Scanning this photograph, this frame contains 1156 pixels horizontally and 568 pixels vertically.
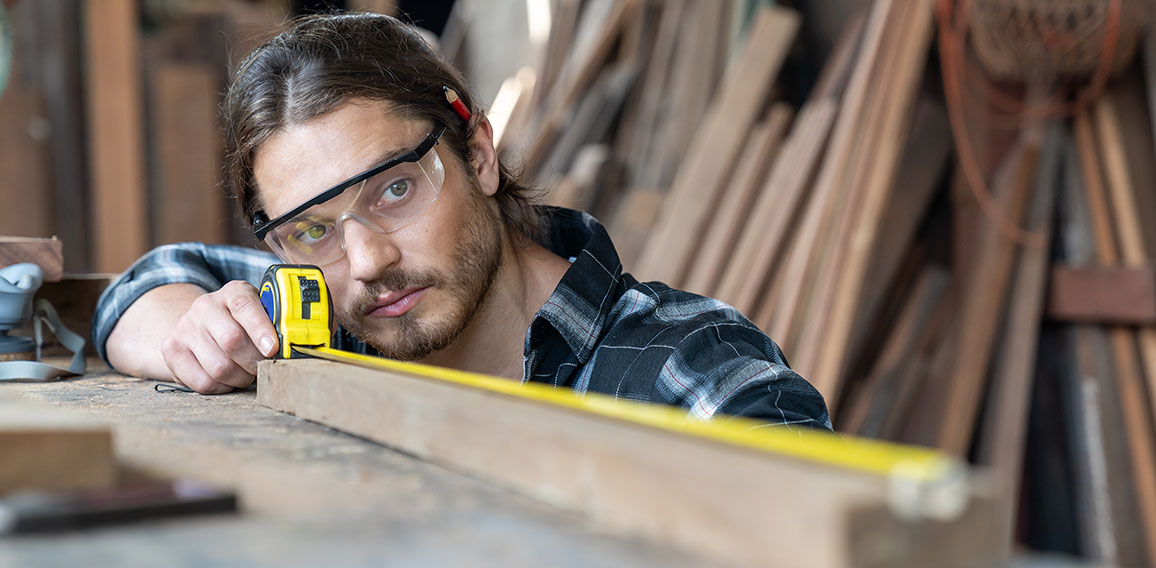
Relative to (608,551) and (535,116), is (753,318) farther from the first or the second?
(608,551)

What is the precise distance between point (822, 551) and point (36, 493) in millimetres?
604

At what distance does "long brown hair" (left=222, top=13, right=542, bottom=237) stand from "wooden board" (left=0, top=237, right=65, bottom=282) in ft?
1.28

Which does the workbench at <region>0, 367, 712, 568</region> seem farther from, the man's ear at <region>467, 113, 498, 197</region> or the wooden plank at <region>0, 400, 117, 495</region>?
the man's ear at <region>467, 113, 498, 197</region>

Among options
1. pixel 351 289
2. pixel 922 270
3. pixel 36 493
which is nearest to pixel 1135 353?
pixel 922 270

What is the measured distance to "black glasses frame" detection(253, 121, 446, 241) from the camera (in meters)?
1.77

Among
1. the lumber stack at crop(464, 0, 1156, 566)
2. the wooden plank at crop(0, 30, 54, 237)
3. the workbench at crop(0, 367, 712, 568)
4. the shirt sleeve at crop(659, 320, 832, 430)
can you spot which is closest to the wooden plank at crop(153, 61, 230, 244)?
the wooden plank at crop(0, 30, 54, 237)

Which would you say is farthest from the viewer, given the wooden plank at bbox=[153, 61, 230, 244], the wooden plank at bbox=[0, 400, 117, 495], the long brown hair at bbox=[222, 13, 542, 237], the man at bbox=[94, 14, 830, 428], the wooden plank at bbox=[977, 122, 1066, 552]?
the wooden plank at bbox=[153, 61, 230, 244]

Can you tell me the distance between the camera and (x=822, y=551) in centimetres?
54

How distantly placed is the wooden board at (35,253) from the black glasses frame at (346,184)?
1.24 ft

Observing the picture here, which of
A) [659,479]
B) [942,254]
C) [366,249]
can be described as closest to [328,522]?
[659,479]

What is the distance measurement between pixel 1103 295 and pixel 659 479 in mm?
2699

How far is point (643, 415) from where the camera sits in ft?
2.59

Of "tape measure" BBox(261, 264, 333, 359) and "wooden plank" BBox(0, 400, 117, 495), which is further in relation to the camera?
"tape measure" BBox(261, 264, 333, 359)

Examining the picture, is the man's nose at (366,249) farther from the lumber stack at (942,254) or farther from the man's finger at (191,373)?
the lumber stack at (942,254)
